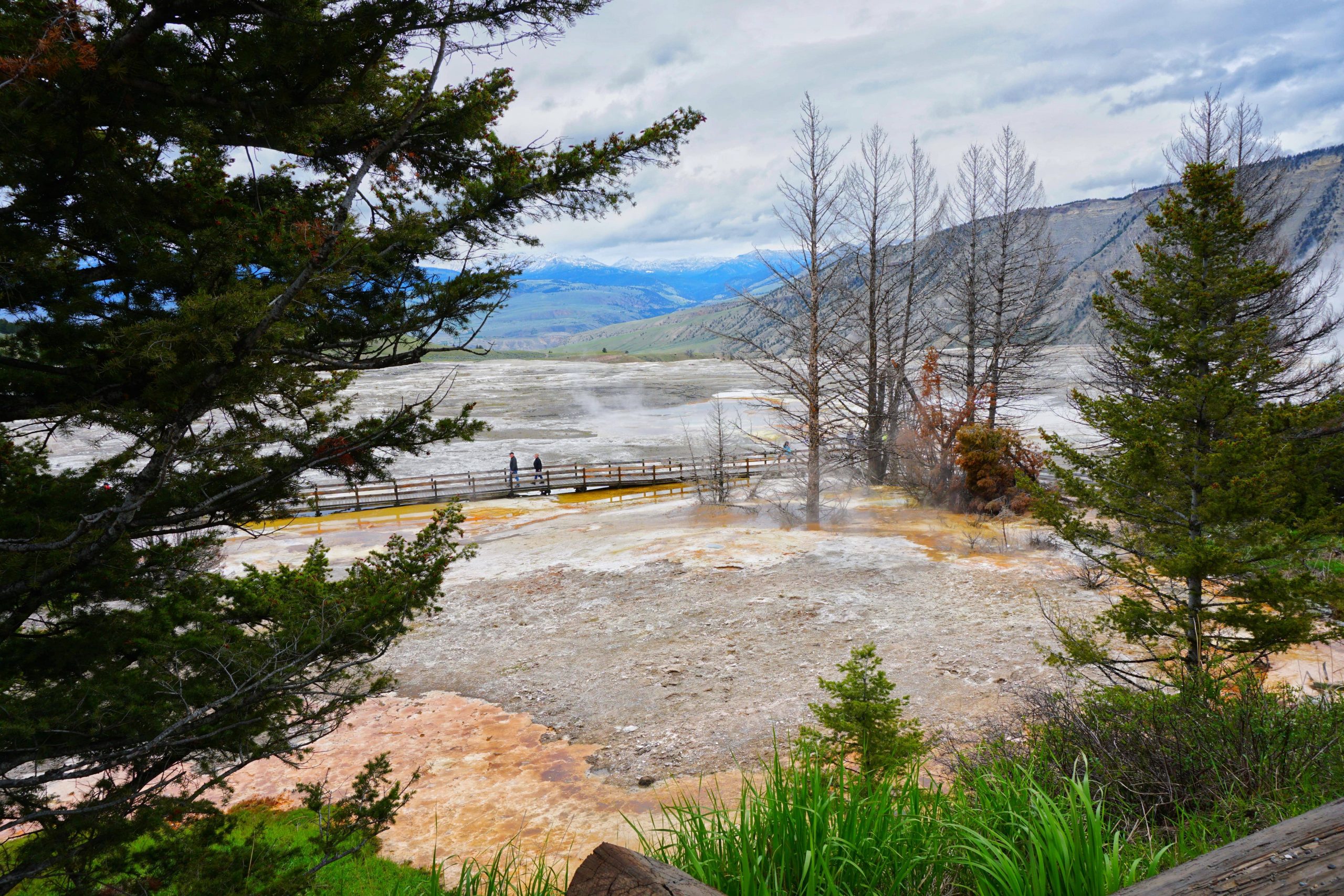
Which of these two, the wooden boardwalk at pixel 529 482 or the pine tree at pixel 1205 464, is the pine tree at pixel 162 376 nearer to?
the pine tree at pixel 1205 464

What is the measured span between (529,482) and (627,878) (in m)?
32.4

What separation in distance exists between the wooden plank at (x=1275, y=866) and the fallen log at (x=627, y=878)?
1105 mm

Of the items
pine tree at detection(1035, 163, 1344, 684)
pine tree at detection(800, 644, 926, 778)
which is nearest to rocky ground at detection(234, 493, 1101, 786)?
pine tree at detection(1035, 163, 1344, 684)

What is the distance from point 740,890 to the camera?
111 inches

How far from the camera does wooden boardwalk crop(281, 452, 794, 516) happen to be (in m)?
30.9

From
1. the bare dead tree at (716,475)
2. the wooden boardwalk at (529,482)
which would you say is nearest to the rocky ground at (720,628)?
the bare dead tree at (716,475)

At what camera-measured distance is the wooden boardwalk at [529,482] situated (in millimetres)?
30906

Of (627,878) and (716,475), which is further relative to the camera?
(716,475)

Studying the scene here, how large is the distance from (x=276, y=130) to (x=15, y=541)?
9.34 ft

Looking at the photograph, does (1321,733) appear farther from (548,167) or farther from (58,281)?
(58,281)

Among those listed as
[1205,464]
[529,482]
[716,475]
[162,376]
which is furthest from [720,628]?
[529,482]

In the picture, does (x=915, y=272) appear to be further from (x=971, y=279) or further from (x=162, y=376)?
(x=162, y=376)

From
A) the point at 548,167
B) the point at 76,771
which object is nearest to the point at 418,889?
the point at 76,771

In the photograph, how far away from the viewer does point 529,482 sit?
33.8 meters
